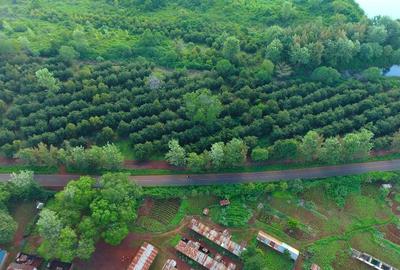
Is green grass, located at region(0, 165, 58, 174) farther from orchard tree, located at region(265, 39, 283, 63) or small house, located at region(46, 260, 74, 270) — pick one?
orchard tree, located at region(265, 39, 283, 63)

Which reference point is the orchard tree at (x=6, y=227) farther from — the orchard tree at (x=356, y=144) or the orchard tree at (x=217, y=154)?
the orchard tree at (x=356, y=144)

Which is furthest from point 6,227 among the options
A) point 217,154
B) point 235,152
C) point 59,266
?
point 235,152

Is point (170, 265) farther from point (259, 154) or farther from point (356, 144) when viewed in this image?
point (356, 144)

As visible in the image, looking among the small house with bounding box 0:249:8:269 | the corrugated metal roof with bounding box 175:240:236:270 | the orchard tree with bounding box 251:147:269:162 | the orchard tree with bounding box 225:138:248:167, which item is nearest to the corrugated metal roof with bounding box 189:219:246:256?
the corrugated metal roof with bounding box 175:240:236:270

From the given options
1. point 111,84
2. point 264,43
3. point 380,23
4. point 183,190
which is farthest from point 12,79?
point 380,23

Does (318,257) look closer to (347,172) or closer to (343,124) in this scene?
(347,172)

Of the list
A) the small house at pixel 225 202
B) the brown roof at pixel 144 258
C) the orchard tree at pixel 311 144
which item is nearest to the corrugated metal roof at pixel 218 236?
the small house at pixel 225 202

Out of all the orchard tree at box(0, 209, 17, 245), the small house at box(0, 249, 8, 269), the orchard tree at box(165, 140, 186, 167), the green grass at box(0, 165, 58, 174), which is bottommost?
the small house at box(0, 249, 8, 269)
